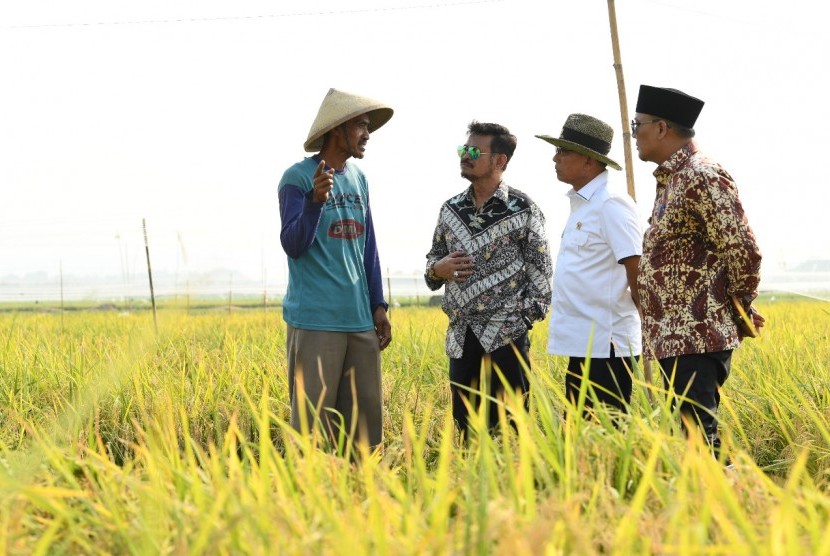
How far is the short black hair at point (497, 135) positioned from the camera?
3801 millimetres

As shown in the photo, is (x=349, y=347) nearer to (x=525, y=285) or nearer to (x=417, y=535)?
(x=525, y=285)

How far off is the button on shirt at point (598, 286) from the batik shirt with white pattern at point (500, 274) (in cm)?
24

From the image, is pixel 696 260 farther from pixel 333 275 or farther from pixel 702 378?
pixel 333 275

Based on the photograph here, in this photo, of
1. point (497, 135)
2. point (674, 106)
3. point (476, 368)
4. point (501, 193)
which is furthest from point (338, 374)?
point (674, 106)

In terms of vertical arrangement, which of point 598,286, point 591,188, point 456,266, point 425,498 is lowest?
point 425,498

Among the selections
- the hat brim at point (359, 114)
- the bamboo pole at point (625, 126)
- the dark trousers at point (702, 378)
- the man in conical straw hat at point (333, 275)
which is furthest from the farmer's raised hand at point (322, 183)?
the bamboo pole at point (625, 126)

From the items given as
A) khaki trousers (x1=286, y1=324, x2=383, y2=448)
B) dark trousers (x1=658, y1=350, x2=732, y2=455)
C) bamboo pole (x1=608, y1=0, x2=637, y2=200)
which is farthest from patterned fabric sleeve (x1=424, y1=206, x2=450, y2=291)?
bamboo pole (x1=608, y1=0, x2=637, y2=200)

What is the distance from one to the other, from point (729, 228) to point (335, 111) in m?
1.52

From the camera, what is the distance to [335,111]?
3338 millimetres

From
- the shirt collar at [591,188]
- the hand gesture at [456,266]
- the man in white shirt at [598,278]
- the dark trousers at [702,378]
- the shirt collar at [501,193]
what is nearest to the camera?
the dark trousers at [702,378]

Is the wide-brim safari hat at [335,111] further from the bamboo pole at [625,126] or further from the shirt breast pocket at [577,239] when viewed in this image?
the bamboo pole at [625,126]

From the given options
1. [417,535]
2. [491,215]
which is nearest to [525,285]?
[491,215]

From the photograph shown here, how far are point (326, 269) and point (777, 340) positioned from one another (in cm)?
405

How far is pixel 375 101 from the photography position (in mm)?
3391
